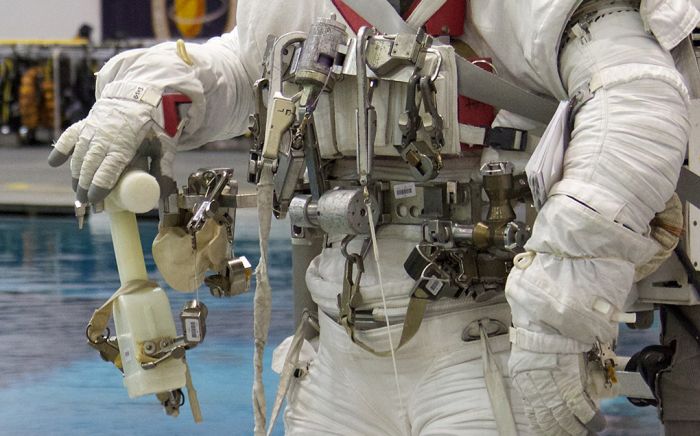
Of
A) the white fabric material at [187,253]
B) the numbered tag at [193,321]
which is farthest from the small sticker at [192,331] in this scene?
the white fabric material at [187,253]

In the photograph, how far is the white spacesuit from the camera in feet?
7.68

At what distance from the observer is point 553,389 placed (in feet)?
7.93

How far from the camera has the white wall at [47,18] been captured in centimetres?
1719

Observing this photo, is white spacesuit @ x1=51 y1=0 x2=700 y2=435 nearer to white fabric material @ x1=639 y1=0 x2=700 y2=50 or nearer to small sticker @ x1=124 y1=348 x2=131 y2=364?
white fabric material @ x1=639 y1=0 x2=700 y2=50

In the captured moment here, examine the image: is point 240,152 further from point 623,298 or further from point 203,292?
point 623,298

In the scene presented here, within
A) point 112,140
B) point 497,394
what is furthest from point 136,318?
point 497,394

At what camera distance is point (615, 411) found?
5.64 meters

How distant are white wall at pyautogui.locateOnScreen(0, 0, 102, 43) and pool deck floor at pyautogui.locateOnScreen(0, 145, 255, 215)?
155cm

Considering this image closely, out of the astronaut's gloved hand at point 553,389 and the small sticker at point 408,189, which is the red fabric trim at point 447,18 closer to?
the small sticker at point 408,189

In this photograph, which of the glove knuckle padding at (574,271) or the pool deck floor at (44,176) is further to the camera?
the pool deck floor at (44,176)

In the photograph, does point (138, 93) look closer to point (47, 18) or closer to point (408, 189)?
point (408, 189)

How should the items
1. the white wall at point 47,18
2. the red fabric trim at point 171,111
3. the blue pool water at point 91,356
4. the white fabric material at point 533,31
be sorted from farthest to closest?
the white wall at point 47,18 → the blue pool water at point 91,356 → the red fabric trim at point 171,111 → the white fabric material at point 533,31

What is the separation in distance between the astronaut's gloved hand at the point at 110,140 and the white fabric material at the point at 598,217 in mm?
975

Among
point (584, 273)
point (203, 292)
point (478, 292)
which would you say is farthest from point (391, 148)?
point (203, 292)
